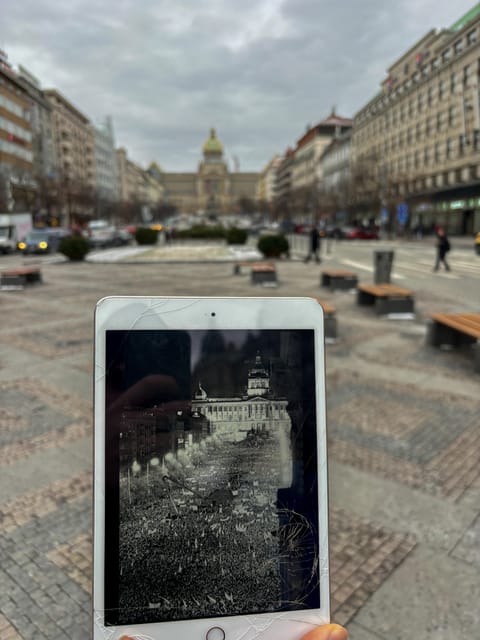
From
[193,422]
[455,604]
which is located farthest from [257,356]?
[455,604]

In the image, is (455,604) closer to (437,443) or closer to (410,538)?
(410,538)

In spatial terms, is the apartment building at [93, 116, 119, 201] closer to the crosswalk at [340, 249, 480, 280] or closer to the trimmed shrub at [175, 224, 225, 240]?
the trimmed shrub at [175, 224, 225, 240]

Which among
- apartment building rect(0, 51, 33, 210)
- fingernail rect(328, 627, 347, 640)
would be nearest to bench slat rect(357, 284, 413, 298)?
fingernail rect(328, 627, 347, 640)

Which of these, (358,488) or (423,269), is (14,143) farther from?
(358,488)

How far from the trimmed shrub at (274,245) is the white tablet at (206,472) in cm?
2390

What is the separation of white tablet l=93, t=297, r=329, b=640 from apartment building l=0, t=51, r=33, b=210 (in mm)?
52166

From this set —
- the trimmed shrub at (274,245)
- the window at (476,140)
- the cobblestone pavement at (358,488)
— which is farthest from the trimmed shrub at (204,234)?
the cobblestone pavement at (358,488)

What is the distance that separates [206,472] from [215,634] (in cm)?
42

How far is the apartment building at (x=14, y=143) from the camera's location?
50281 millimetres

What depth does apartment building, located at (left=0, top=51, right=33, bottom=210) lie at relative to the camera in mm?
50281

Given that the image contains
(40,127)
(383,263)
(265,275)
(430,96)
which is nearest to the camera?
(383,263)

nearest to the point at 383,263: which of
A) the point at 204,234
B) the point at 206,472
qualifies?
the point at 206,472

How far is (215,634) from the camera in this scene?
128cm

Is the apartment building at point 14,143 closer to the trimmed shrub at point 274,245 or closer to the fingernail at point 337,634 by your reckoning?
the trimmed shrub at point 274,245
